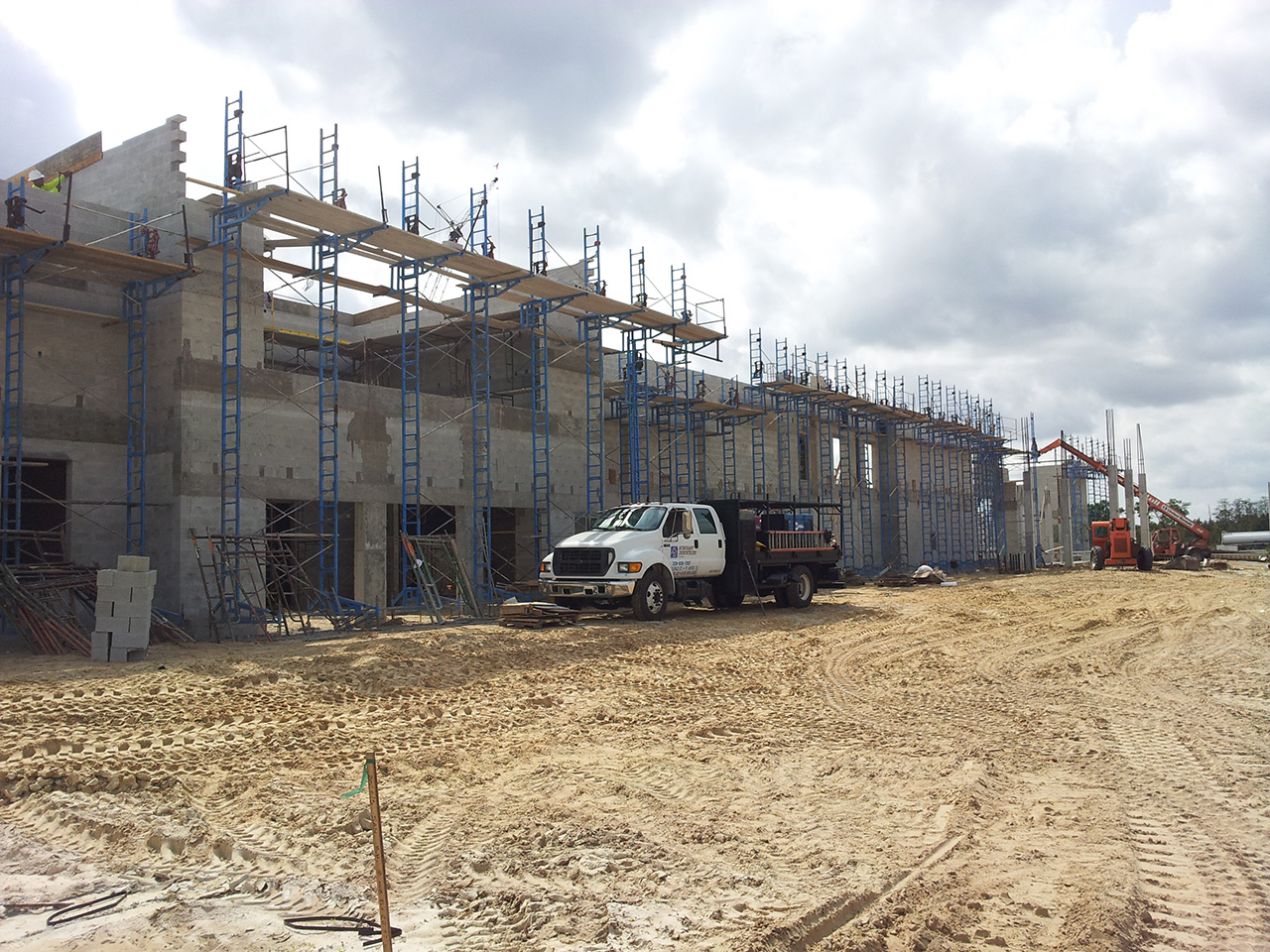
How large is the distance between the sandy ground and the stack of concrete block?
577 mm

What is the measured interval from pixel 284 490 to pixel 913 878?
16203mm

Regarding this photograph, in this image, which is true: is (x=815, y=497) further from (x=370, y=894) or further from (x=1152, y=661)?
(x=370, y=894)

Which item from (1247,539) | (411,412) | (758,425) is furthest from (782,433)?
(1247,539)

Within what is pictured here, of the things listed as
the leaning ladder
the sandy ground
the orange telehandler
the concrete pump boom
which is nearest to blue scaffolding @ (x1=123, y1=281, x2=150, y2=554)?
the leaning ladder

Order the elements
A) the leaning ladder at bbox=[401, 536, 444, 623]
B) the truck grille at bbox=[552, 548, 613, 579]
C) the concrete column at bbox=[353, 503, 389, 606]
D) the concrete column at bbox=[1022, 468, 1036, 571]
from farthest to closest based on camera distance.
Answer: the concrete column at bbox=[1022, 468, 1036, 571] < the concrete column at bbox=[353, 503, 389, 606] < the leaning ladder at bbox=[401, 536, 444, 623] < the truck grille at bbox=[552, 548, 613, 579]

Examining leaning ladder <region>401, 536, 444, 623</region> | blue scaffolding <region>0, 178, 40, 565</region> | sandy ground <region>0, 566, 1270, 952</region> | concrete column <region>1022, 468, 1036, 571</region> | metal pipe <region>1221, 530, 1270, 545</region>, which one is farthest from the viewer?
metal pipe <region>1221, 530, 1270, 545</region>

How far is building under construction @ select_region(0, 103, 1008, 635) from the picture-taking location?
54.0 ft

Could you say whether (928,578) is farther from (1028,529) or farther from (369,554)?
(369,554)

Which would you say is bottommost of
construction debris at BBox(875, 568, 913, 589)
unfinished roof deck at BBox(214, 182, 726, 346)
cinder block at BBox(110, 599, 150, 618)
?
construction debris at BBox(875, 568, 913, 589)

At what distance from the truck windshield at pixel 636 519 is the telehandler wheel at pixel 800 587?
402 cm

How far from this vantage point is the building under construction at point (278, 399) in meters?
16.5

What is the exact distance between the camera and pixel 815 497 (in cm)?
3828

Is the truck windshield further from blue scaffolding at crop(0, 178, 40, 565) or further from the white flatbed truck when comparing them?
blue scaffolding at crop(0, 178, 40, 565)

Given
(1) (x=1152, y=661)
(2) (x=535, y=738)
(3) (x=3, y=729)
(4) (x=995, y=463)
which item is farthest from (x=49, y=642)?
(4) (x=995, y=463)
